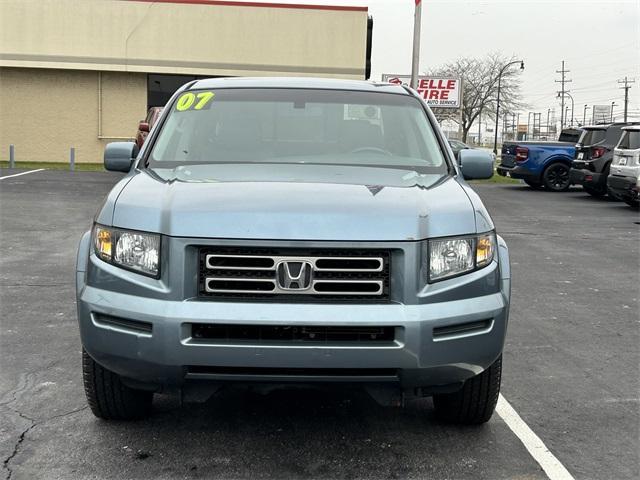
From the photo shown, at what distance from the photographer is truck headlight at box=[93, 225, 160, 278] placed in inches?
136

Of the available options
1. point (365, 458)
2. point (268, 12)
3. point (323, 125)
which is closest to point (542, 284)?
point (323, 125)

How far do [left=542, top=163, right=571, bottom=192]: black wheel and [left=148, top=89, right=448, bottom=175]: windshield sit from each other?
17747 millimetres

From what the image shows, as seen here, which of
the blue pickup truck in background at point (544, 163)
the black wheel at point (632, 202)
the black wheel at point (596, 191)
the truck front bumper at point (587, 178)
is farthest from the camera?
the blue pickup truck in background at point (544, 163)

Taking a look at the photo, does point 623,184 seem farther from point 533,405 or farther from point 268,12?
point 268,12

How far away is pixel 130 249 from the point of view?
3527 millimetres

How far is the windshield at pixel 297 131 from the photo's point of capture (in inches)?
181

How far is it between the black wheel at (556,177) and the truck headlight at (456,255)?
62.9ft

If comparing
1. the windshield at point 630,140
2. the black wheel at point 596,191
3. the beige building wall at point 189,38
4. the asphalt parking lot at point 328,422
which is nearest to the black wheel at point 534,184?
the black wheel at point 596,191

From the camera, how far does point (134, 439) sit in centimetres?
395

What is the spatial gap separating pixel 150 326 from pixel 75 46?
99.0ft

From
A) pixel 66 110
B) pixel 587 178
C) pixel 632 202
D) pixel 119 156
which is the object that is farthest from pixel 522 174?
pixel 66 110

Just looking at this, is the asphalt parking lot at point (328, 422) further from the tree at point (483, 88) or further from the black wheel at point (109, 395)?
the tree at point (483, 88)

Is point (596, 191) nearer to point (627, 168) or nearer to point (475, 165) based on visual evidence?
point (627, 168)

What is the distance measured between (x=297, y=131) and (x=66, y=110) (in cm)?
2961
